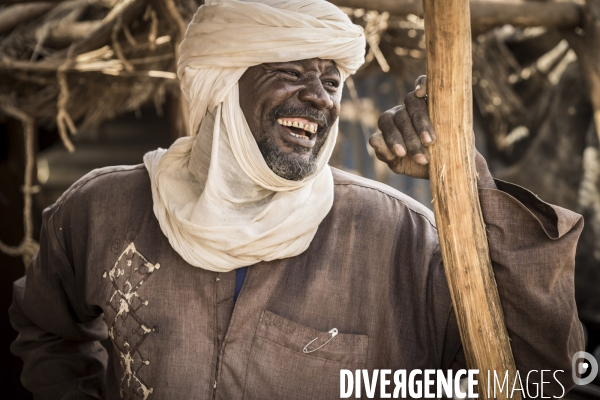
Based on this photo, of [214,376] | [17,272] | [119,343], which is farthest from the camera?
[17,272]

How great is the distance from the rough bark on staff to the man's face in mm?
498

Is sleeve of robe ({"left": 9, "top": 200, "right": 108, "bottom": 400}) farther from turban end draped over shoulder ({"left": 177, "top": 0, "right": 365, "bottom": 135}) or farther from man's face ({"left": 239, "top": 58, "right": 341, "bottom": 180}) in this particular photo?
man's face ({"left": 239, "top": 58, "right": 341, "bottom": 180})

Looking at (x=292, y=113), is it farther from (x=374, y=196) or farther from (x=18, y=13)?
(x=18, y=13)

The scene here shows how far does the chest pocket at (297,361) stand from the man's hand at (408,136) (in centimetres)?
60

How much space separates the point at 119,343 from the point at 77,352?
0.47m

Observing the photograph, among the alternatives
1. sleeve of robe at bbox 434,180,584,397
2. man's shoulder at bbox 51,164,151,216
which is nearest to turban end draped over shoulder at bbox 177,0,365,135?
man's shoulder at bbox 51,164,151,216

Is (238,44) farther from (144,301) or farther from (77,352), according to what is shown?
(77,352)

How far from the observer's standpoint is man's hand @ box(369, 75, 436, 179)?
173 centimetres

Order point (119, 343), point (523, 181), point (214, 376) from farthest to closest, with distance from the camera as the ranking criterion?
point (523, 181) < point (119, 343) < point (214, 376)

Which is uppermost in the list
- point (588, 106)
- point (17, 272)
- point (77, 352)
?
point (77, 352)

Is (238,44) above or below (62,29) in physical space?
above

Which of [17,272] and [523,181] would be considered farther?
[523,181]

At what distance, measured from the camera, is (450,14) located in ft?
5.32

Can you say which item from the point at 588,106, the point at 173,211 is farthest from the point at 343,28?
the point at 588,106
